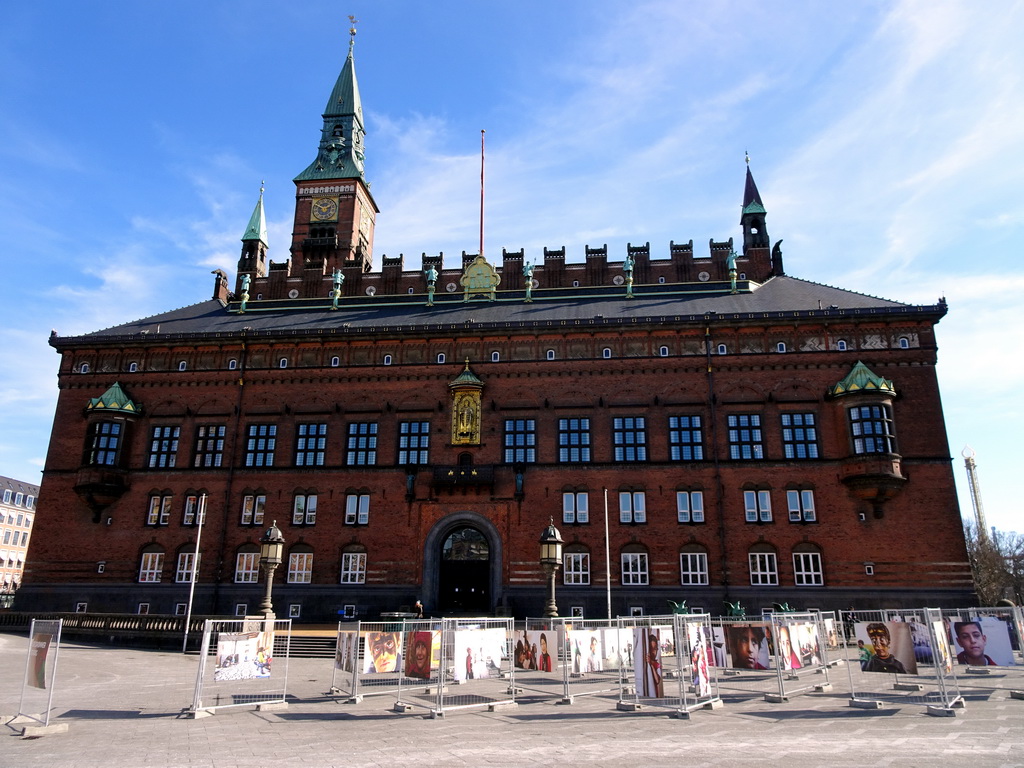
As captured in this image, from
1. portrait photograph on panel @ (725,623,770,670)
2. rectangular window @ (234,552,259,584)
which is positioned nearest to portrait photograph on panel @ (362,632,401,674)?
portrait photograph on panel @ (725,623,770,670)

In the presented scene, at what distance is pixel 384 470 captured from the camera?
136 feet

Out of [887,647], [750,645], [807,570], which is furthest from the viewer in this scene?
[807,570]

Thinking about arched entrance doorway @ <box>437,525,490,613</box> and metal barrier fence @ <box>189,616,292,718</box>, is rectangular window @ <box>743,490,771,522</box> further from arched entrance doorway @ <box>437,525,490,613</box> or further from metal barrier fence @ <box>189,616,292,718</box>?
metal barrier fence @ <box>189,616,292,718</box>

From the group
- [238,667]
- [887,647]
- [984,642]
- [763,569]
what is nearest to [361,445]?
[763,569]

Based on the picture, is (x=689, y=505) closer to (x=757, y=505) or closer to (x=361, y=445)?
(x=757, y=505)

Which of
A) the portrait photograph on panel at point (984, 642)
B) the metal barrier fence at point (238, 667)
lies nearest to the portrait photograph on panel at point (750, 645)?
the portrait photograph on panel at point (984, 642)

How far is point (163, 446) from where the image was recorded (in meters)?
43.8

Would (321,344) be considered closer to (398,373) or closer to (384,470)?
(398,373)

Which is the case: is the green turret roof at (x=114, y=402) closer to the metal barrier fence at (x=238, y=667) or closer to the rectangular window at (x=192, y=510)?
the rectangular window at (x=192, y=510)

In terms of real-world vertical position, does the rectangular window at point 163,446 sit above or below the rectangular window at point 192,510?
above

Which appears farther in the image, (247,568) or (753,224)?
(753,224)

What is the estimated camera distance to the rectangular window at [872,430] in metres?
37.0

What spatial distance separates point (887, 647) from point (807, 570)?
21.1 m

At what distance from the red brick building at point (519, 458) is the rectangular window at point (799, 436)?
A: 11 cm
